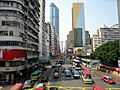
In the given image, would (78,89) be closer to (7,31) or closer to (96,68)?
(7,31)

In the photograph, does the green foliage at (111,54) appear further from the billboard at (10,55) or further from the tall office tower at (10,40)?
the billboard at (10,55)

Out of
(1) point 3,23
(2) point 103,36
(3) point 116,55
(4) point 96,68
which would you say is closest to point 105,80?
(3) point 116,55

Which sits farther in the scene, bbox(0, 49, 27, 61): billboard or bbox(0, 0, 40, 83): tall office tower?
bbox(0, 0, 40, 83): tall office tower

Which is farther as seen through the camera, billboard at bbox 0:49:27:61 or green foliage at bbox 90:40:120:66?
green foliage at bbox 90:40:120:66

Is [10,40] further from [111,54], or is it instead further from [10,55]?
[111,54]

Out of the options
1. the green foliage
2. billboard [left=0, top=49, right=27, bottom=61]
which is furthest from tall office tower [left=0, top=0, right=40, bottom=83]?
the green foliage

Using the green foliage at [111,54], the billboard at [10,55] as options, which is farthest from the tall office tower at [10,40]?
the green foliage at [111,54]

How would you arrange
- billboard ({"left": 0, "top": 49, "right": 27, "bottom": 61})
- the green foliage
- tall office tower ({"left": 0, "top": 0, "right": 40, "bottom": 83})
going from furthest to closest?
the green foliage → tall office tower ({"left": 0, "top": 0, "right": 40, "bottom": 83}) → billboard ({"left": 0, "top": 49, "right": 27, "bottom": 61})

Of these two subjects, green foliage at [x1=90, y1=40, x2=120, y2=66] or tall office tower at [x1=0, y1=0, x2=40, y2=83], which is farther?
green foliage at [x1=90, y1=40, x2=120, y2=66]

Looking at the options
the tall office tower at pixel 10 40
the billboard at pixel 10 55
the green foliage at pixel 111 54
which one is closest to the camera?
the billboard at pixel 10 55

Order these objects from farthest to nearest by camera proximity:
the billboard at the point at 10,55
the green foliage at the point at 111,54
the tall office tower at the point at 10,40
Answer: the green foliage at the point at 111,54
the tall office tower at the point at 10,40
the billboard at the point at 10,55

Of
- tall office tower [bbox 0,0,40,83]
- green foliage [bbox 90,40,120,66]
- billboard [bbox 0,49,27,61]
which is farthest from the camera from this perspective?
green foliage [bbox 90,40,120,66]

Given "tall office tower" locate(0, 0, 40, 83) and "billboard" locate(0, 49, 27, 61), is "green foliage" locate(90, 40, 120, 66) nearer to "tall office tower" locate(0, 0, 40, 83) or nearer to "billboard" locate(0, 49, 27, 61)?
"tall office tower" locate(0, 0, 40, 83)

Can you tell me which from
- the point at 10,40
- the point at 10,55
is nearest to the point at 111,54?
the point at 10,40
